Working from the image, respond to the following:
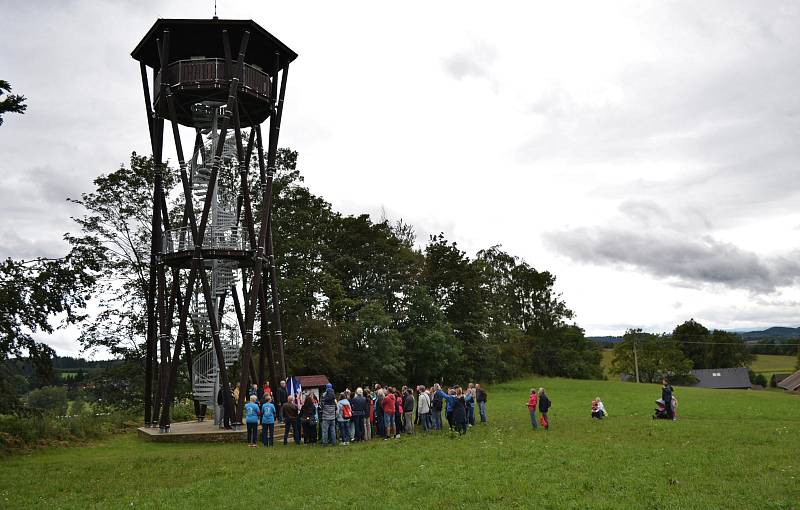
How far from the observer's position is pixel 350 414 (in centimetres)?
1866

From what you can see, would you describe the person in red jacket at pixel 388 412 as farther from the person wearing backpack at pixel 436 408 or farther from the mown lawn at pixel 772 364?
the mown lawn at pixel 772 364

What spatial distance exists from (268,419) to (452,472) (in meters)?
7.47

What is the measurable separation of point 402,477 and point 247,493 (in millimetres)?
2923

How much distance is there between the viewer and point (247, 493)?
1137 cm

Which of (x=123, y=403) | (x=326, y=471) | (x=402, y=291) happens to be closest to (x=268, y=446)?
(x=326, y=471)

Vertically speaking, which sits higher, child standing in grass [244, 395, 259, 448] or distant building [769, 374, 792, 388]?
child standing in grass [244, 395, 259, 448]

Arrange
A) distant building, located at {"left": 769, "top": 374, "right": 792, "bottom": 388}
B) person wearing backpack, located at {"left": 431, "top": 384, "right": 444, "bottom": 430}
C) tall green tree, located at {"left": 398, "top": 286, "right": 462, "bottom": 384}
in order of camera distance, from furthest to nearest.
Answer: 1. distant building, located at {"left": 769, "top": 374, "right": 792, "bottom": 388}
2. tall green tree, located at {"left": 398, "top": 286, "right": 462, "bottom": 384}
3. person wearing backpack, located at {"left": 431, "top": 384, "right": 444, "bottom": 430}

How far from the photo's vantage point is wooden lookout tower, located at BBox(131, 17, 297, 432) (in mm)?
21734

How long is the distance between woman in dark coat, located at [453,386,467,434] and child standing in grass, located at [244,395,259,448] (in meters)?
5.99

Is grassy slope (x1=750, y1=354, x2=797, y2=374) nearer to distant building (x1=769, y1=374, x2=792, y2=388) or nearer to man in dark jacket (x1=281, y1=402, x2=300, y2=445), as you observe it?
distant building (x1=769, y1=374, x2=792, y2=388)

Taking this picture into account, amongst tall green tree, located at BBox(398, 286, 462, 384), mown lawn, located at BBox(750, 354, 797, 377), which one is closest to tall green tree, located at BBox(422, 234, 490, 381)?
tall green tree, located at BBox(398, 286, 462, 384)

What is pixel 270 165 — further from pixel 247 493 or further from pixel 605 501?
pixel 605 501

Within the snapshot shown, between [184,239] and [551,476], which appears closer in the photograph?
[551,476]

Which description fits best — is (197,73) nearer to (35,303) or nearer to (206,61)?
(206,61)
